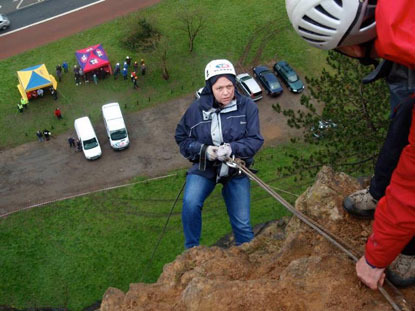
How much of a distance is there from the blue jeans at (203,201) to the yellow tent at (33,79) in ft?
76.7

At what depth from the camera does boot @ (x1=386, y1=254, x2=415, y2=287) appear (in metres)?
6.18

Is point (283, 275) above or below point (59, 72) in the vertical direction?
above

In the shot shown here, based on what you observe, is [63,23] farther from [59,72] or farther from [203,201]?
[203,201]

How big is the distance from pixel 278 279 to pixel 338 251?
35.4 inches

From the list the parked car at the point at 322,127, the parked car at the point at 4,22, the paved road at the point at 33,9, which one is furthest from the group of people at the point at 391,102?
the paved road at the point at 33,9

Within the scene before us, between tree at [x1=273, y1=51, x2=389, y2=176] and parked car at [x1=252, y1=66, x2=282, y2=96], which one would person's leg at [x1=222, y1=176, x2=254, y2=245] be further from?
parked car at [x1=252, y1=66, x2=282, y2=96]

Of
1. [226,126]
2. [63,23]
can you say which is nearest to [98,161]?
[63,23]

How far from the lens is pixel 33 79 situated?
3117 cm

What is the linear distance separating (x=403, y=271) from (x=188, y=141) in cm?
482

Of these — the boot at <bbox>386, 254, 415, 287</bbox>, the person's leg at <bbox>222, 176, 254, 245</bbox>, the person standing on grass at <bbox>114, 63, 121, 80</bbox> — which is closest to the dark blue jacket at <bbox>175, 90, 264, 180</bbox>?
the person's leg at <bbox>222, 176, 254, 245</bbox>

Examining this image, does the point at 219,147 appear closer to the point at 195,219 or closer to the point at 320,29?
the point at 195,219

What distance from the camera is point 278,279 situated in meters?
7.23

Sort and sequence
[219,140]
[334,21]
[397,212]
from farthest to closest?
[219,140]
[334,21]
[397,212]

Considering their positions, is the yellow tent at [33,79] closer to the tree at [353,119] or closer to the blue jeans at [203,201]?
the tree at [353,119]
